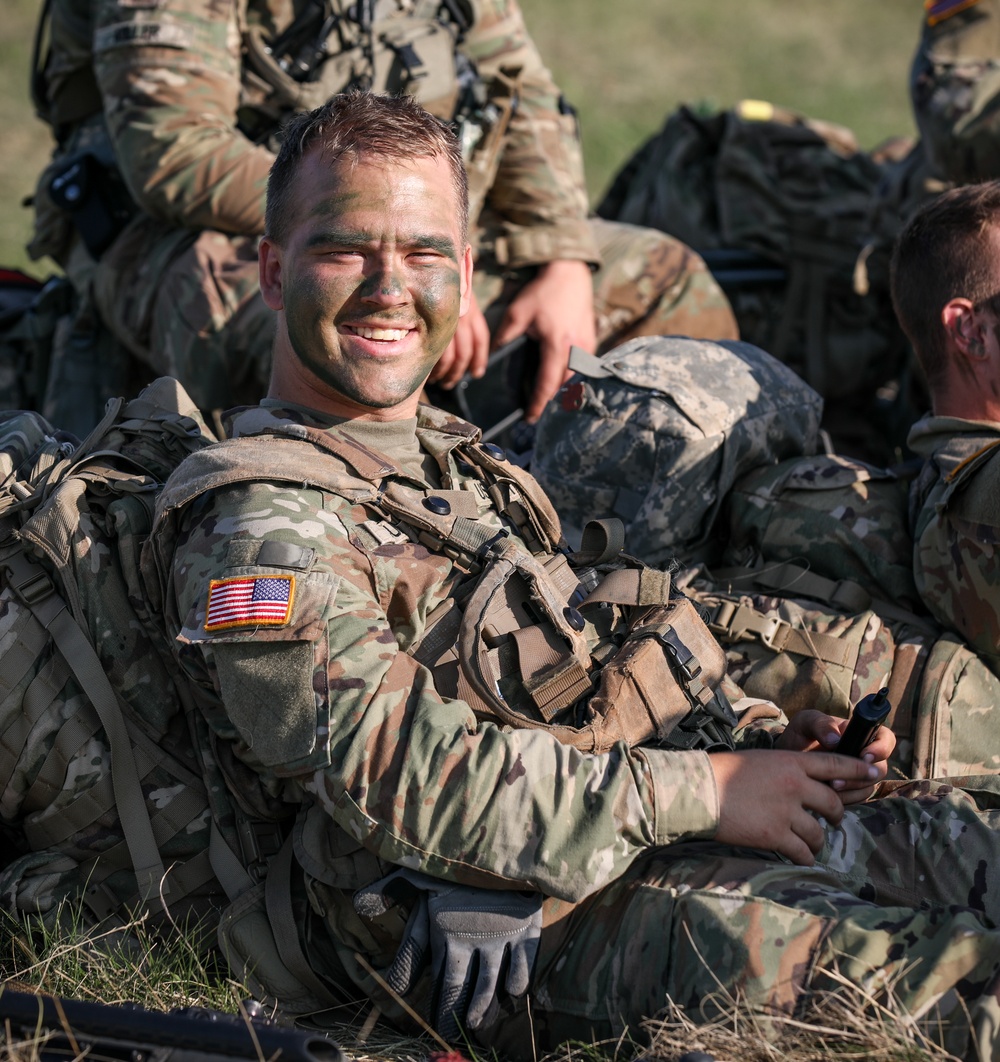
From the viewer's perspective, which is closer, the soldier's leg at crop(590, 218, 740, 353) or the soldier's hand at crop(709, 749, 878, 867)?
the soldier's hand at crop(709, 749, 878, 867)

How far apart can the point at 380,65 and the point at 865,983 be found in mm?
3893

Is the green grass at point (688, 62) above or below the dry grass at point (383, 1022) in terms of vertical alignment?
below

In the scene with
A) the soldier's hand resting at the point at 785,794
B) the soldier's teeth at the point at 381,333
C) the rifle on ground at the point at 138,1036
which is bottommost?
the rifle on ground at the point at 138,1036

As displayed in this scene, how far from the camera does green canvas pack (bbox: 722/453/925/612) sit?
3.77m

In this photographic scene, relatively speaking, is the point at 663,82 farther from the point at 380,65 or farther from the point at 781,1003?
the point at 781,1003

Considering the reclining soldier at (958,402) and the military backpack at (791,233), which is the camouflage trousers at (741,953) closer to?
the reclining soldier at (958,402)

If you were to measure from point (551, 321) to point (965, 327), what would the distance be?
175 cm

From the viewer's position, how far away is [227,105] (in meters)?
4.91

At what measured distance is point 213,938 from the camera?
2.87 metres

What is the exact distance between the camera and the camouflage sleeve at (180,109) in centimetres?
474

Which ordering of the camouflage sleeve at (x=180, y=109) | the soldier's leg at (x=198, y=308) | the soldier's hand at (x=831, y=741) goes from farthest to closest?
the soldier's leg at (x=198, y=308)
the camouflage sleeve at (x=180, y=109)
the soldier's hand at (x=831, y=741)

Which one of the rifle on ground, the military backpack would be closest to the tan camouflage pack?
the rifle on ground

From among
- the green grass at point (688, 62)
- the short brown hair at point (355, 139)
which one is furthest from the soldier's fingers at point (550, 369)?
the green grass at point (688, 62)

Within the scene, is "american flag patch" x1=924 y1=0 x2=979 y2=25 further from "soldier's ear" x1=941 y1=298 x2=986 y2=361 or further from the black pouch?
the black pouch
